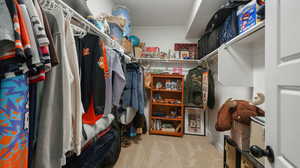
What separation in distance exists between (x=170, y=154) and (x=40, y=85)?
186cm

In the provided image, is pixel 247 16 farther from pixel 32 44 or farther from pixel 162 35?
pixel 162 35

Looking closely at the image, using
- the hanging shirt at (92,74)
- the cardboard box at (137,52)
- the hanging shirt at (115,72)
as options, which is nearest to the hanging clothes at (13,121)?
the hanging shirt at (92,74)

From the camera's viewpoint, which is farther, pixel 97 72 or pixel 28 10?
pixel 97 72

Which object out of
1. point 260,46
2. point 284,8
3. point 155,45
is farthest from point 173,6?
point 284,8

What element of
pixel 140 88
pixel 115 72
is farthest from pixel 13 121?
pixel 140 88

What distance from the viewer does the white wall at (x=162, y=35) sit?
2816mm

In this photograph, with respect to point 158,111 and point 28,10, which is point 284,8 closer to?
point 28,10

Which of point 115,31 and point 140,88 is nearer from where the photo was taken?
point 115,31

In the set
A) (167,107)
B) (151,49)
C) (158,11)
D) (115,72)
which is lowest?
(167,107)

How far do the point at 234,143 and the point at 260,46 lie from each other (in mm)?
1023

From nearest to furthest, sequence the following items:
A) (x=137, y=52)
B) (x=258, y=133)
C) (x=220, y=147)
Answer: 1. (x=258, y=133)
2. (x=220, y=147)
3. (x=137, y=52)

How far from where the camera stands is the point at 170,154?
183cm

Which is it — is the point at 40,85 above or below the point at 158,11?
below

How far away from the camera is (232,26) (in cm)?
128
